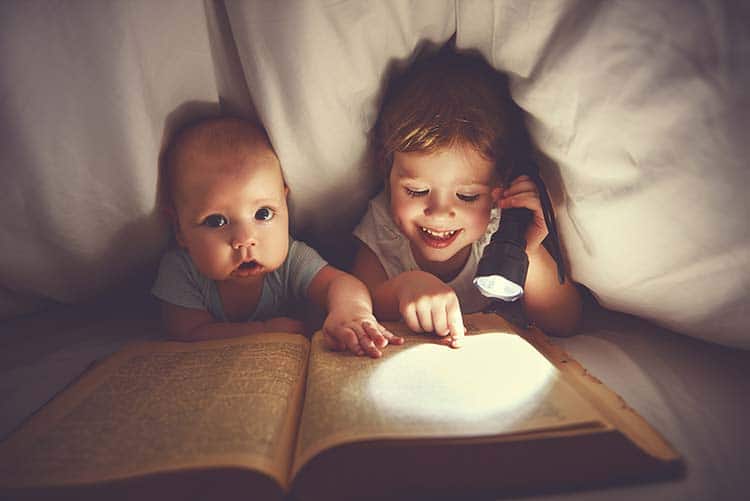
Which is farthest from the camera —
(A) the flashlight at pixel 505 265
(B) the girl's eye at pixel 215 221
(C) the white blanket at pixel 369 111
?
(B) the girl's eye at pixel 215 221

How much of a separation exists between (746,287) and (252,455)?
0.62 metres

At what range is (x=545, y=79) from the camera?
0.72 meters

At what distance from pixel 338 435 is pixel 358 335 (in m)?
0.22

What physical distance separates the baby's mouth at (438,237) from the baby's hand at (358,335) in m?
0.21

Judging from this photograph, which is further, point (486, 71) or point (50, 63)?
point (486, 71)

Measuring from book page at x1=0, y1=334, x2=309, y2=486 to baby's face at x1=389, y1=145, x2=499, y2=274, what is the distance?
0.31 metres

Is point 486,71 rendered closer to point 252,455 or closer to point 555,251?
point 555,251

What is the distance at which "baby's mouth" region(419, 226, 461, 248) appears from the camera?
90cm

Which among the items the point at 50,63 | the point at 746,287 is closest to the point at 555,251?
the point at 746,287

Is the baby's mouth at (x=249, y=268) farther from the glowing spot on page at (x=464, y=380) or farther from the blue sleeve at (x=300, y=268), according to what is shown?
the glowing spot on page at (x=464, y=380)

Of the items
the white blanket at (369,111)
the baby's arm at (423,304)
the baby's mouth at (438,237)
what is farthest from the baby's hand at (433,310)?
the white blanket at (369,111)

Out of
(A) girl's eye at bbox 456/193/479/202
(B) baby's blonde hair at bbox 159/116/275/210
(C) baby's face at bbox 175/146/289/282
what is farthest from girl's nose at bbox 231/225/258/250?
(A) girl's eye at bbox 456/193/479/202

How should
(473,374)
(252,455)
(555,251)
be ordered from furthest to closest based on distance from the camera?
(555,251) → (473,374) → (252,455)

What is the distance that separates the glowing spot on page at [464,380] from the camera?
54cm
